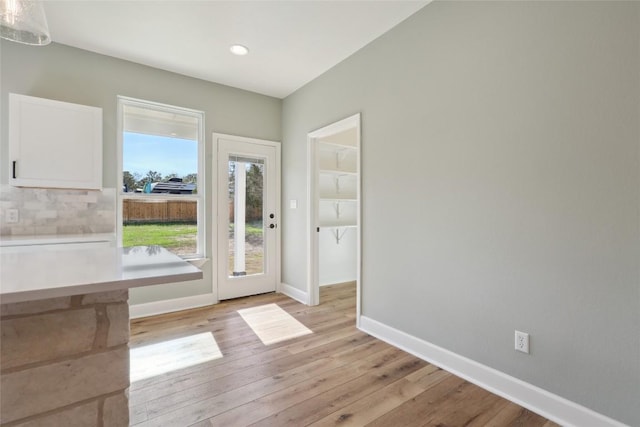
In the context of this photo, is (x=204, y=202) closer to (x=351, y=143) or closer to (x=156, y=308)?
(x=156, y=308)

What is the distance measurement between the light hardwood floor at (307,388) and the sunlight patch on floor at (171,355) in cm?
2

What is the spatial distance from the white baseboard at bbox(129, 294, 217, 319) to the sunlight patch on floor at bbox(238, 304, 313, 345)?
20.6 inches

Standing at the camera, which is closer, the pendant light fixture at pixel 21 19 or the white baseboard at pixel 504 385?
the pendant light fixture at pixel 21 19

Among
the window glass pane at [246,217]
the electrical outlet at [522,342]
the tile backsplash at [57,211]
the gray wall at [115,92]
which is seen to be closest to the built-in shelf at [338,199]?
the window glass pane at [246,217]

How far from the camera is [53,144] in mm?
2547

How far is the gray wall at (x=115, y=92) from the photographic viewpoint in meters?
2.66

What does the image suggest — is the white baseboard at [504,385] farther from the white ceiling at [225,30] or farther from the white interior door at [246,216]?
the white ceiling at [225,30]

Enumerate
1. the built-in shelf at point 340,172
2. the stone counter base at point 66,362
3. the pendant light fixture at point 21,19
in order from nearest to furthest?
1. the stone counter base at point 66,362
2. the pendant light fixture at point 21,19
3. the built-in shelf at point 340,172

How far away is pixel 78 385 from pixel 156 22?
2731mm

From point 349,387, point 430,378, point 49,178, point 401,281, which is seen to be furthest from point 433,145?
point 49,178

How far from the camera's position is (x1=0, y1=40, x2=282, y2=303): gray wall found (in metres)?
2.66

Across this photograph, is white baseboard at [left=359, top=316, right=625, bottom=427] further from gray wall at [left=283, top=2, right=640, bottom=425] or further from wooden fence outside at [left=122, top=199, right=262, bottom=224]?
wooden fence outside at [left=122, top=199, right=262, bottom=224]

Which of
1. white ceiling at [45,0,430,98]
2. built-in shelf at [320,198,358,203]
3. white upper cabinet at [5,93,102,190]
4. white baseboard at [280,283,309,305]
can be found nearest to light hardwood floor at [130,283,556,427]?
white baseboard at [280,283,309,305]

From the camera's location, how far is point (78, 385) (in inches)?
36.7
